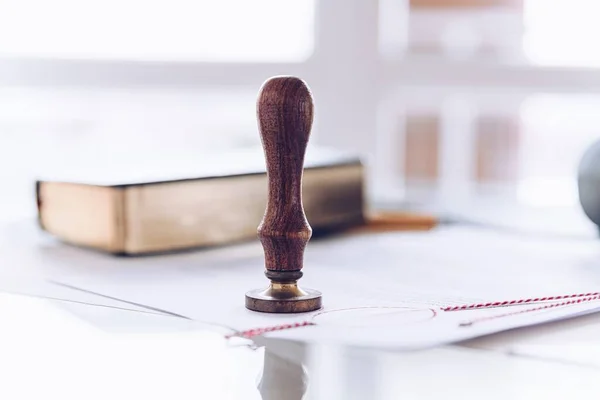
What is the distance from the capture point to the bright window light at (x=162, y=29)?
145cm

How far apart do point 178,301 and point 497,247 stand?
14.7 inches

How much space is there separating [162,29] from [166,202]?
0.81 meters

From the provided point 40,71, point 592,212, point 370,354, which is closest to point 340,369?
point 370,354

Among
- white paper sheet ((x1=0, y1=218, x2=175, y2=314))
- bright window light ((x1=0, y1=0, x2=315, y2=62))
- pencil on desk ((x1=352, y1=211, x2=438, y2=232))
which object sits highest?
bright window light ((x1=0, y1=0, x2=315, y2=62))

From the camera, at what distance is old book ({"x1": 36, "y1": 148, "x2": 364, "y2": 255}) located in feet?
2.51

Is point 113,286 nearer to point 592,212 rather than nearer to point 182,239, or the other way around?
point 182,239

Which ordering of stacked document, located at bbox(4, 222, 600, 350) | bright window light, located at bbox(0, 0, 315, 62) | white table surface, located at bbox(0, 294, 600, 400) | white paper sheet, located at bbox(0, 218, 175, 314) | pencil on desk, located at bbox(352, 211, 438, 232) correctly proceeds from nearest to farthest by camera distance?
1. white table surface, located at bbox(0, 294, 600, 400)
2. stacked document, located at bbox(4, 222, 600, 350)
3. white paper sheet, located at bbox(0, 218, 175, 314)
4. pencil on desk, located at bbox(352, 211, 438, 232)
5. bright window light, located at bbox(0, 0, 315, 62)

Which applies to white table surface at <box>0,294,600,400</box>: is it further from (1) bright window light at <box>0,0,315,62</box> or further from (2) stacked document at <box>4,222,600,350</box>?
(1) bright window light at <box>0,0,315,62</box>

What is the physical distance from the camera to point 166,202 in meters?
0.77

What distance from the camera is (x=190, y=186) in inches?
31.2

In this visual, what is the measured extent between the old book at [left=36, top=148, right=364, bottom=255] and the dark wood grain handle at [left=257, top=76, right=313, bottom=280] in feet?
0.73

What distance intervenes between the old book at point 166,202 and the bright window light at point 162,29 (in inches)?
22.2

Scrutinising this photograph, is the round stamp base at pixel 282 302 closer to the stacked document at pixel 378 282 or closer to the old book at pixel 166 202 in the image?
the stacked document at pixel 378 282

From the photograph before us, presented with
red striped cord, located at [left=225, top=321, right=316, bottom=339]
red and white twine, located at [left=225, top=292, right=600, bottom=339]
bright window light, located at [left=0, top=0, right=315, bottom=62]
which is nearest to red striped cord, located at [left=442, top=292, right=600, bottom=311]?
red and white twine, located at [left=225, top=292, right=600, bottom=339]
